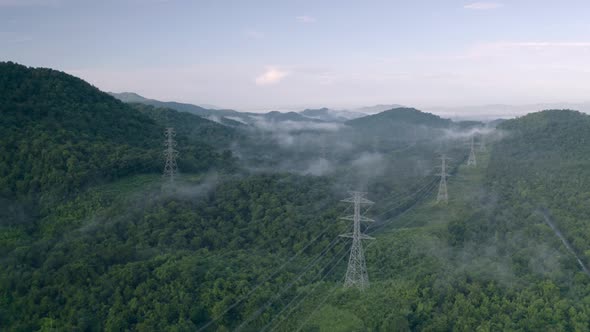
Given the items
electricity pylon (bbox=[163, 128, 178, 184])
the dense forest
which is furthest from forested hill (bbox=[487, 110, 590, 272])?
electricity pylon (bbox=[163, 128, 178, 184])

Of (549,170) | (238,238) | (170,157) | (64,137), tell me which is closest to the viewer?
(238,238)

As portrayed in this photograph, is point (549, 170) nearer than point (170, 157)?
No

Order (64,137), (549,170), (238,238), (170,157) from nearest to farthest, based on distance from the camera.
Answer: (238,238) → (170,157) → (64,137) → (549,170)

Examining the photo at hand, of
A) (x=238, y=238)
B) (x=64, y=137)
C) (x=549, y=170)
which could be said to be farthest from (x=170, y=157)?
(x=549, y=170)

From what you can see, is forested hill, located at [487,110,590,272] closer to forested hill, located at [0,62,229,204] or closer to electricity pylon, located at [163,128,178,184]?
electricity pylon, located at [163,128,178,184]

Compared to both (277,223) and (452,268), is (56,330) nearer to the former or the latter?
Answer: (277,223)

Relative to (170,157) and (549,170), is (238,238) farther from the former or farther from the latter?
(549,170)

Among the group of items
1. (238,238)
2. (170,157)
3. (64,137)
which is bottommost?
(238,238)

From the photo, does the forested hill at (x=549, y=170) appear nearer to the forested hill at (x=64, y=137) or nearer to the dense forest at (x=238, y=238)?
the dense forest at (x=238, y=238)

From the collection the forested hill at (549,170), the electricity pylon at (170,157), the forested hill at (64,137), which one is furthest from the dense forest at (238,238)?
the electricity pylon at (170,157)
